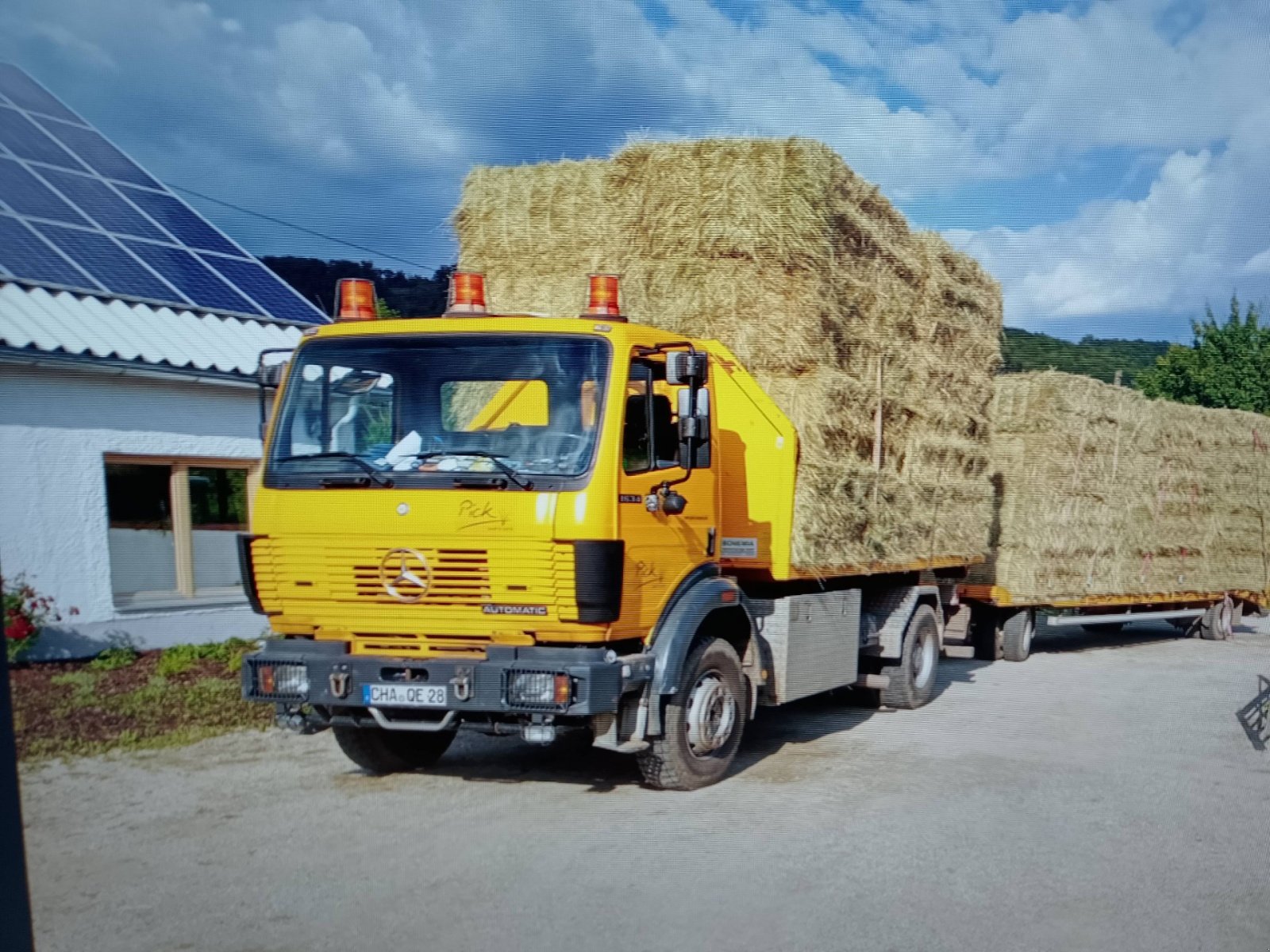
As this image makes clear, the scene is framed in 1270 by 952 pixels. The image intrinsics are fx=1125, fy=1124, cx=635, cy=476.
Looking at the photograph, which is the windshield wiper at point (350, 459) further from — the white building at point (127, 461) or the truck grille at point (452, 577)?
the white building at point (127, 461)

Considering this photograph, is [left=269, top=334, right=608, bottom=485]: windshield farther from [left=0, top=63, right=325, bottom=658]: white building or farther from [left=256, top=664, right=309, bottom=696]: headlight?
[left=0, top=63, right=325, bottom=658]: white building

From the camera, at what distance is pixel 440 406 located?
5984 millimetres

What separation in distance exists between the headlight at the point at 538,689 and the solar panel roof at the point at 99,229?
2.89 m

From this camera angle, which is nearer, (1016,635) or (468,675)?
(468,675)

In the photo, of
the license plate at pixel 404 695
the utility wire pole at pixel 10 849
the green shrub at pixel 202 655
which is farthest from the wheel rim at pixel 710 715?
the utility wire pole at pixel 10 849

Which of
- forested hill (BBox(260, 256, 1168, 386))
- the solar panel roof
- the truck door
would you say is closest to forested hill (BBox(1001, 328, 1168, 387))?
forested hill (BBox(260, 256, 1168, 386))

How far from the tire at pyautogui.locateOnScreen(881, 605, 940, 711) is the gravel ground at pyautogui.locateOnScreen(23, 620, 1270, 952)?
0.96 m

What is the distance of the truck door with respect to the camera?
5867 mm

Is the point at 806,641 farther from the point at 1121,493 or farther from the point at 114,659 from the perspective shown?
the point at 1121,493

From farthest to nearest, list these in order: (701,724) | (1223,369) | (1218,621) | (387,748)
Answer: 1. (1223,369)
2. (1218,621)
3. (387,748)
4. (701,724)

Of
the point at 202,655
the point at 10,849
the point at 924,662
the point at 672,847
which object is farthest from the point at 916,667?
the point at 10,849

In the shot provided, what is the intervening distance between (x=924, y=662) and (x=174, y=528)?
6.82 m

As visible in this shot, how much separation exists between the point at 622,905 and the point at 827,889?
0.86 meters

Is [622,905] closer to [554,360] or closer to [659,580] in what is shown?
[659,580]
